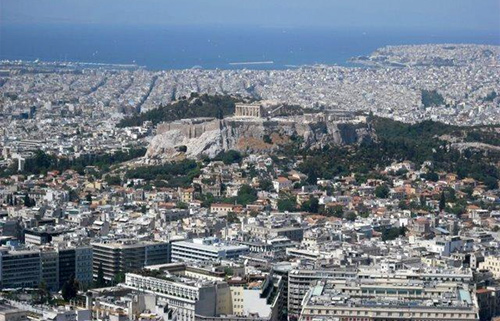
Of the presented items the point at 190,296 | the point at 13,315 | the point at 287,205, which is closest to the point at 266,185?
the point at 287,205

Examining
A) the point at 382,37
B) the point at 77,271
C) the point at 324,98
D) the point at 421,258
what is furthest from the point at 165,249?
the point at 382,37

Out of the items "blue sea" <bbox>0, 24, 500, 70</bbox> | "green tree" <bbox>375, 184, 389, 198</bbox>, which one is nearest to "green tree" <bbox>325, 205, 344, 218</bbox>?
"green tree" <bbox>375, 184, 389, 198</bbox>

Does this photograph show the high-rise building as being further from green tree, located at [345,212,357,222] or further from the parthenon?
the parthenon

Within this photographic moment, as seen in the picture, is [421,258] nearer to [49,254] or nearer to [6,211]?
[49,254]

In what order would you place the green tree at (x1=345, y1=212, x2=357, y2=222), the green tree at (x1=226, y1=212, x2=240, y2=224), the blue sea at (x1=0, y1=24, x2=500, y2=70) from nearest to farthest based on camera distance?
the green tree at (x1=226, y1=212, x2=240, y2=224), the green tree at (x1=345, y1=212, x2=357, y2=222), the blue sea at (x1=0, y1=24, x2=500, y2=70)

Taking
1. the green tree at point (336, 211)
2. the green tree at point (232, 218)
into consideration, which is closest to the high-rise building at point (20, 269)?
the green tree at point (232, 218)

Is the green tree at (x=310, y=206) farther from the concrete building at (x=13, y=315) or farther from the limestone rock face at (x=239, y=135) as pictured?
the concrete building at (x=13, y=315)
